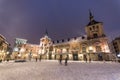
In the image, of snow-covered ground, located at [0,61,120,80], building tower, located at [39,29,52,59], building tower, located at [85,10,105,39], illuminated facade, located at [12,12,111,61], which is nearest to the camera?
snow-covered ground, located at [0,61,120,80]

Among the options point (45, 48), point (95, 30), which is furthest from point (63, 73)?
point (45, 48)

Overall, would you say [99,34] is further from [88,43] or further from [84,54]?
[84,54]

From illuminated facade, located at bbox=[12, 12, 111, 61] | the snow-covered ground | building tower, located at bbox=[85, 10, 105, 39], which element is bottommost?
the snow-covered ground

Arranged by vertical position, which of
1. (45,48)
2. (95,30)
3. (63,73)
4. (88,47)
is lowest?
(63,73)

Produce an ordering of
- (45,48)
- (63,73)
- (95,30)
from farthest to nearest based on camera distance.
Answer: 1. (45,48)
2. (95,30)
3. (63,73)

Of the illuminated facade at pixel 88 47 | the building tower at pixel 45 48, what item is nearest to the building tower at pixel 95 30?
the illuminated facade at pixel 88 47

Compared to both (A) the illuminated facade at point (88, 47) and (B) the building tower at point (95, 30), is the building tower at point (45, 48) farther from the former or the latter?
(B) the building tower at point (95, 30)

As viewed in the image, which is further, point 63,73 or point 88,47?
point 88,47

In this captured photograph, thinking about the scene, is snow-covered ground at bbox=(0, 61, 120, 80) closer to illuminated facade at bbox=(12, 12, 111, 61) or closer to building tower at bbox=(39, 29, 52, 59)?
illuminated facade at bbox=(12, 12, 111, 61)

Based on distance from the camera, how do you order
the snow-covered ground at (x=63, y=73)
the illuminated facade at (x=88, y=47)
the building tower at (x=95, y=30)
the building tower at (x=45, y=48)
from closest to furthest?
the snow-covered ground at (x=63, y=73) → the illuminated facade at (x=88, y=47) → the building tower at (x=95, y=30) → the building tower at (x=45, y=48)

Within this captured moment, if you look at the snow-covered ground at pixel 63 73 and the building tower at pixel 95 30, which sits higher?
the building tower at pixel 95 30

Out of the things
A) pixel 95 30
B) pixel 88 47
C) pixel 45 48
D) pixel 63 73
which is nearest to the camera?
pixel 63 73

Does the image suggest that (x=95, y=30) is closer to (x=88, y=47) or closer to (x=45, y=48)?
(x=88, y=47)

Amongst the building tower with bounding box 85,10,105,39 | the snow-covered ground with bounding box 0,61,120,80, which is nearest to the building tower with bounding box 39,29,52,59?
the building tower with bounding box 85,10,105,39
